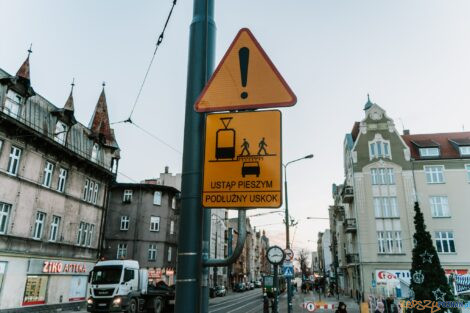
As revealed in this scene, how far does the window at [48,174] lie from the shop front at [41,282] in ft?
16.5

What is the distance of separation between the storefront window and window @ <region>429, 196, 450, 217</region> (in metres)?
35.2

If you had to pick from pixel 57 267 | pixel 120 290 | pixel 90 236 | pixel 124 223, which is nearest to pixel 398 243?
pixel 120 290

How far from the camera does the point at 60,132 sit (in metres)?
26.4

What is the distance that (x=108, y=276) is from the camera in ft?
67.2

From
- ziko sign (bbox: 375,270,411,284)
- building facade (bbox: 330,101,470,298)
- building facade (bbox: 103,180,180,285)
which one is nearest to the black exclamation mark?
building facade (bbox: 330,101,470,298)

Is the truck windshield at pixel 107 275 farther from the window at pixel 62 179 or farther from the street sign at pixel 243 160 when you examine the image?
the street sign at pixel 243 160

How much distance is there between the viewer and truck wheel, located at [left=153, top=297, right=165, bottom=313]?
2239 cm

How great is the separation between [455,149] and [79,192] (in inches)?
1479

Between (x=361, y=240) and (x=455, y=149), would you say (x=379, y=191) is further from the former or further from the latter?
(x=455, y=149)

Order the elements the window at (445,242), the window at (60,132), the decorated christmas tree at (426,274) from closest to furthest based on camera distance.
→ 1. the decorated christmas tree at (426,274)
2. the window at (60,132)
3. the window at (445,242)

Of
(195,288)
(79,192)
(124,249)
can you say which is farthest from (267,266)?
(195,288)

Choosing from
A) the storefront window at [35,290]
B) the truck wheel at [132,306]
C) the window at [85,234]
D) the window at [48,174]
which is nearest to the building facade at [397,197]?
the truck wheel at [132,306]

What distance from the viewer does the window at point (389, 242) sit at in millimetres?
35781

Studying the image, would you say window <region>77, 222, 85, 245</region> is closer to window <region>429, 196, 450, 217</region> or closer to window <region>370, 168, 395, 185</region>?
window <region>370, 168, 395, 185</region>
